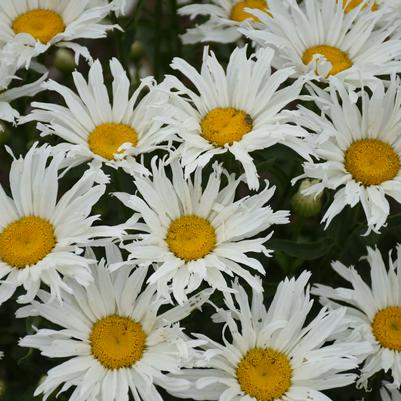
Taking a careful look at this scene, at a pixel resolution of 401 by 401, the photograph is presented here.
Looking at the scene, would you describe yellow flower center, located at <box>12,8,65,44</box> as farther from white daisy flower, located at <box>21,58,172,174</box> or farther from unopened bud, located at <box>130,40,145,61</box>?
unopened bud, located at <box>130,40,145,61</box>

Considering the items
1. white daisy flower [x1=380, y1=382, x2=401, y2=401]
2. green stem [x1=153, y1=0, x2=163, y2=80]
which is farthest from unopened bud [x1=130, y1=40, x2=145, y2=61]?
white daisy flower [x1=380, y1=382, x2=401, y2=401]

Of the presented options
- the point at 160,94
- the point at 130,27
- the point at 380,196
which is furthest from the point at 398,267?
the point at 130,27

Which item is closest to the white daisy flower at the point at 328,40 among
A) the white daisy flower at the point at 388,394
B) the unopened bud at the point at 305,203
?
the unopened bud at the point at 305,203

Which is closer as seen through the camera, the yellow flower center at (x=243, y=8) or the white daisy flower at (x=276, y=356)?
the white daisy flower at (x=276, y=356)

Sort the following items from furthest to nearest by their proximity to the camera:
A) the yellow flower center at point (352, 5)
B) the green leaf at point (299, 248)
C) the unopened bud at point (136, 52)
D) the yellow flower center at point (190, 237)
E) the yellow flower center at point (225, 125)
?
the unopened bud at point (136, 52), the yellow flower center at point (352, 5), the green leaf at point (299, 248), the yellow flower center at point (225, 125), the yellow flower center at point (190, 237)

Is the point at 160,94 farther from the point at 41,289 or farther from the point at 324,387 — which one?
the point at 324,387

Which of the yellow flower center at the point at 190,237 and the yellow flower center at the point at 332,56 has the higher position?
the yellow flower center at the point at 332,56

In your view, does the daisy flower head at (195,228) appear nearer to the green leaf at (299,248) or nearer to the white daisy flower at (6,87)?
the green leaf at (299,248)
